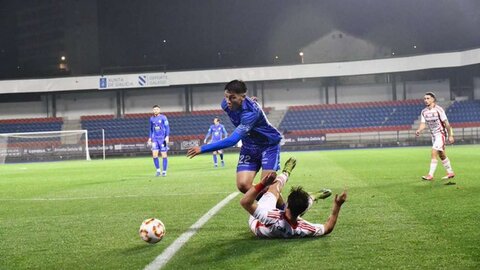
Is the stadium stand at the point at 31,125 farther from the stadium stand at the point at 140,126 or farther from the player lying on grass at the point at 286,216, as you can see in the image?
the player lying on grass at the point at 286,216

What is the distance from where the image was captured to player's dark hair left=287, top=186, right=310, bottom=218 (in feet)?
19.6

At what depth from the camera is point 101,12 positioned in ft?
153

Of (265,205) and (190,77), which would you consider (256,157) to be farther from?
(190,77)

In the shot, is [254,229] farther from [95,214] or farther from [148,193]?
[148,193]

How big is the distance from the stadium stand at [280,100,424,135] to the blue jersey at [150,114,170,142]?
28.2 m

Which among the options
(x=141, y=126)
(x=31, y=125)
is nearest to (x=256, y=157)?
(x=141, y=126)

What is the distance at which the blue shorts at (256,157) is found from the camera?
24.5 ft

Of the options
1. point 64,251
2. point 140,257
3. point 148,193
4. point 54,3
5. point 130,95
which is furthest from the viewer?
point 130,95

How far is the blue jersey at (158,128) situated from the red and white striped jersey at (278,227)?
13.3 m

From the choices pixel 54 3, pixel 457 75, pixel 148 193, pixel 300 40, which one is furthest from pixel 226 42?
pixel 148 193

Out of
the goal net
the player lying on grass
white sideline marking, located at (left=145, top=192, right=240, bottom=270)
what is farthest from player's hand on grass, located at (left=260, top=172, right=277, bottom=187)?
the goal net

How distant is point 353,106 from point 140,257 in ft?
151

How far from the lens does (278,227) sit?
20.0 feet

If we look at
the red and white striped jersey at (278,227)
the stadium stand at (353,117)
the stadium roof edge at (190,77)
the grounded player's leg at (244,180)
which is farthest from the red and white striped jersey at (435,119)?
the stadium roof edge at (190,77)
